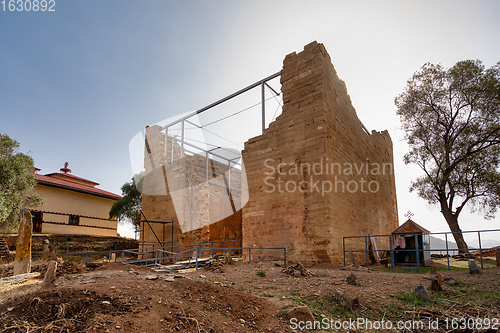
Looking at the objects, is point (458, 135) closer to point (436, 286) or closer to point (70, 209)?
point (436, 286)

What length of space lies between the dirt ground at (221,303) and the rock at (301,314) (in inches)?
5.5

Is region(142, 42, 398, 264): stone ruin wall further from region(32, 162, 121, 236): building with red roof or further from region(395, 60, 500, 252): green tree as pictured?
region(32, 162, 121, 236): building with red roof

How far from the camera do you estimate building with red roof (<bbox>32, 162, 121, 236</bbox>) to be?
20.5 m

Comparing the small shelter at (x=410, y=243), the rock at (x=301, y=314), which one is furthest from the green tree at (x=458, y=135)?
the rock at (x=301, y=314)

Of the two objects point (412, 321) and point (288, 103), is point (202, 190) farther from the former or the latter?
point (412, 321)

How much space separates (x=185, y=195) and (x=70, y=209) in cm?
1063

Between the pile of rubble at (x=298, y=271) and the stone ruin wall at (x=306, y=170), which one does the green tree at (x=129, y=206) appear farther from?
the pile of rubble at (x=298, y=271)

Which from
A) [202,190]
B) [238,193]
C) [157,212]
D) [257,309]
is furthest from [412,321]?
[238,193]

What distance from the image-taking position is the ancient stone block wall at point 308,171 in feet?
34.9

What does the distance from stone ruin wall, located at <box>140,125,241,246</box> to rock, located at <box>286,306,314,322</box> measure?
12165 mm

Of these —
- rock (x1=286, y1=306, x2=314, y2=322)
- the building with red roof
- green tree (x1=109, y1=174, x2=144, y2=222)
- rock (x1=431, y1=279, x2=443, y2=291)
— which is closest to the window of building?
the building with red roof

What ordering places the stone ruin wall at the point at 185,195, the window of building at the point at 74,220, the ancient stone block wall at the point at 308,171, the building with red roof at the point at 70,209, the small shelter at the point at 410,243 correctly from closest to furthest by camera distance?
1. the ancient stone block wall at the point at 308,171
2. the small shelter at the point at 410,243
3. the stone ruin wall at the point at 185,195
4. the building with red roof at the point at 70,209
5. the window of building at the point at 74,220

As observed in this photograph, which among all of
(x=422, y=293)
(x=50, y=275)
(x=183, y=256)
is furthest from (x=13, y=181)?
(x=422, y=293)

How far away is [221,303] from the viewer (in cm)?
543
